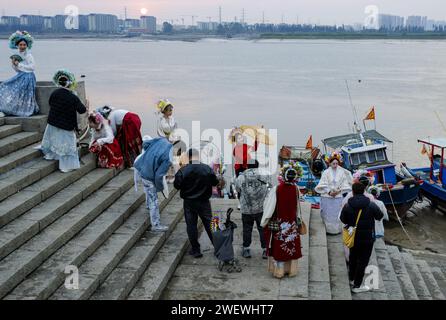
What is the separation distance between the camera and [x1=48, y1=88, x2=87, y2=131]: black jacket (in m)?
7.09

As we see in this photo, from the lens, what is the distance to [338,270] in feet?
21.2

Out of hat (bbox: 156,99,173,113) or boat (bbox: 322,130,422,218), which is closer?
hat (bbox: 156,99,173,113)

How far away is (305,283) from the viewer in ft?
19.0

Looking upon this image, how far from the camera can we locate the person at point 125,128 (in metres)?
8.23

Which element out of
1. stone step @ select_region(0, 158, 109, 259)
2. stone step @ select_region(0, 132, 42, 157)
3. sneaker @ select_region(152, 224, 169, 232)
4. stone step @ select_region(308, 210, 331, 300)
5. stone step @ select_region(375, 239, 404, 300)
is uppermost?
stone step @ select_region(0, 132, 42, 157)

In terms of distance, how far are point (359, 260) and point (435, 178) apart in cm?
1134

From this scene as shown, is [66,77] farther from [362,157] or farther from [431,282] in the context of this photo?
[362,157]

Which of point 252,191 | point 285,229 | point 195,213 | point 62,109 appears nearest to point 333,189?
point 252,191

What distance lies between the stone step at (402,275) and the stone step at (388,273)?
5.7 inches

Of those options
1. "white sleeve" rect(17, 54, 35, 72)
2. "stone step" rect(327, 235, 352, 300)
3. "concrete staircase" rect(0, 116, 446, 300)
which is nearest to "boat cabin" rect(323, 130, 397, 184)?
"concrete staircase" rect(0, 116, 446, 300)

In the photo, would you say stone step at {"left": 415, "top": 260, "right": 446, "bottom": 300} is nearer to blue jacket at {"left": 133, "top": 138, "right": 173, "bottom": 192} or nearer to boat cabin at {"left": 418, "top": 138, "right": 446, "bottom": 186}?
A: blue jacket at {"left": 133, "top": 138, "right": 173, "bottom": 192}

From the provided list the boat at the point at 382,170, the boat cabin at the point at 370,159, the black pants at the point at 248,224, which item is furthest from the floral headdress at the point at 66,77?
the boat cabin at the point at 370,159

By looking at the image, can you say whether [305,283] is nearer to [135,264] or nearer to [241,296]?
[241,296]

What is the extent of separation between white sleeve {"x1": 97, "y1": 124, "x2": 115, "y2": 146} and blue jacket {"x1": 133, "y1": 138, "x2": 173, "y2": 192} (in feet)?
4.45
